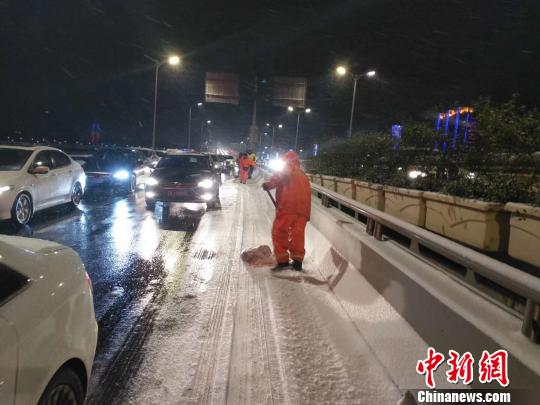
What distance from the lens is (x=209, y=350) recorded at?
167 inches

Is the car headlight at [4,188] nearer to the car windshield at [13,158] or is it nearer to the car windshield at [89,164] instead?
the car windshield at [13,158]

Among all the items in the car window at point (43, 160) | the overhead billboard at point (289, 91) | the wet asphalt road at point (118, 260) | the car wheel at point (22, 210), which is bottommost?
the wet asphalt road at point (118, 260)

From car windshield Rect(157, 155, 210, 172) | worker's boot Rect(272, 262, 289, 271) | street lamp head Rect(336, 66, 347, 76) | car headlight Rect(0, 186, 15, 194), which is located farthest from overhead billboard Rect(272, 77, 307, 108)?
worker's boot Rect(272, 262, 289, 271)

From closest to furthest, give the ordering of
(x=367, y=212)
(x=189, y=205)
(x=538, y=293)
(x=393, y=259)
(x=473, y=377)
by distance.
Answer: (x=538, y=293)
(x=473, y=377)
(x=393, y=259)
(x=367, y=212)
(x=189, y=205)

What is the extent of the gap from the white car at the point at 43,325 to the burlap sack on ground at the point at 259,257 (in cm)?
455

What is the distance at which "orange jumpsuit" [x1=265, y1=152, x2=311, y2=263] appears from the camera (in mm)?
7156

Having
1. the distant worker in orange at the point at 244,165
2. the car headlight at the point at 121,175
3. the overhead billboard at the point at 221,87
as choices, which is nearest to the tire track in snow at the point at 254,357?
the car headlight at the point at 121,175

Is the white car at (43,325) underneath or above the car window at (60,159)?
underneath

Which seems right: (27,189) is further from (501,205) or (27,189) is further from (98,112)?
(98,112)

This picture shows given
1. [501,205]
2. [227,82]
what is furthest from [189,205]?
[227,82]

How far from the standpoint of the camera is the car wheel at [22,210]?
9773 millimetres

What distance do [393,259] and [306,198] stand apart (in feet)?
7.16

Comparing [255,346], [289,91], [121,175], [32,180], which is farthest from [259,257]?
[289,91]

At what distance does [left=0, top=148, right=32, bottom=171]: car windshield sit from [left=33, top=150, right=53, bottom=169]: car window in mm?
203
